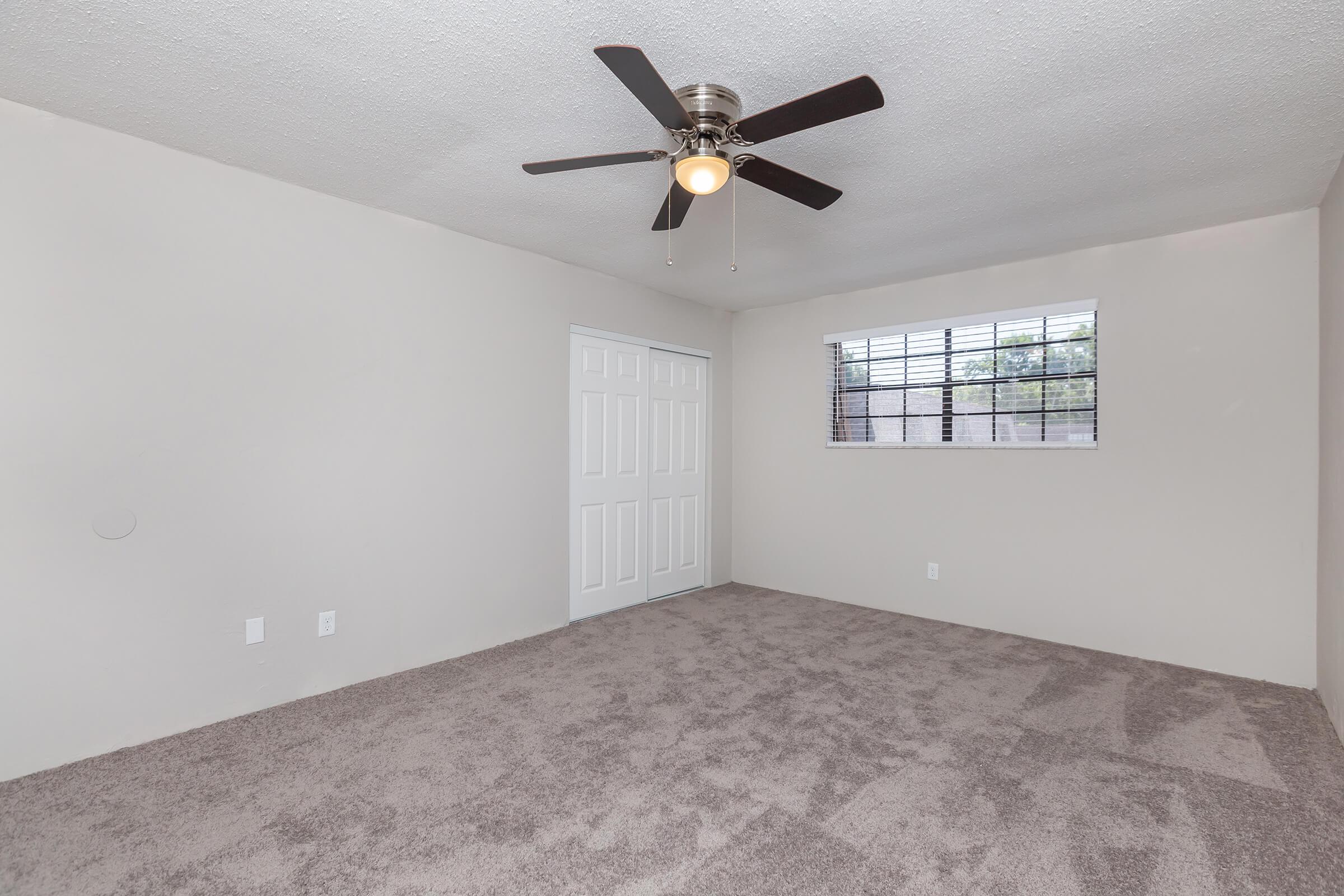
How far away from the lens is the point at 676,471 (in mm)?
5090

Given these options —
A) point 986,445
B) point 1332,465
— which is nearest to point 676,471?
point 986,445

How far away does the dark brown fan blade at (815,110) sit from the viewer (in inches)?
63.2

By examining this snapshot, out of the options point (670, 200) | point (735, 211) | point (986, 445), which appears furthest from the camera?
point (986, 445)

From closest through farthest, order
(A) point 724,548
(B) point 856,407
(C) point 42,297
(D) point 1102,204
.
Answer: (C) point 42,297 → (D) point 1102,204 → (B) point 856,407 → (A) point 724,548

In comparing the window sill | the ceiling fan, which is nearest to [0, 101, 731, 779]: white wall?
the ceiling fan

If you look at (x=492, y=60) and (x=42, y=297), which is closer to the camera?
(x=492, y=60)

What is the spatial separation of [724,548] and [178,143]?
172 inches

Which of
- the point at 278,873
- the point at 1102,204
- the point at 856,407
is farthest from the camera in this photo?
the point at 856,407

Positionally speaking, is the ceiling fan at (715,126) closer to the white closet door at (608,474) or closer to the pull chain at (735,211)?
the pull chain at (735,211)

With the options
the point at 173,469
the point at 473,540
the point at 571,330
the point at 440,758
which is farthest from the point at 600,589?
the point at 173,469

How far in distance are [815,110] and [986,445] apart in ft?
10.3

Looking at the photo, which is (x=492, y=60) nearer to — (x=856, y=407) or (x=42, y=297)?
(x=42, y=297)

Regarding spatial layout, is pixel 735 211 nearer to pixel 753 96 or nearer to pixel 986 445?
pixel 753 96

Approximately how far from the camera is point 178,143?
2.57 meters
